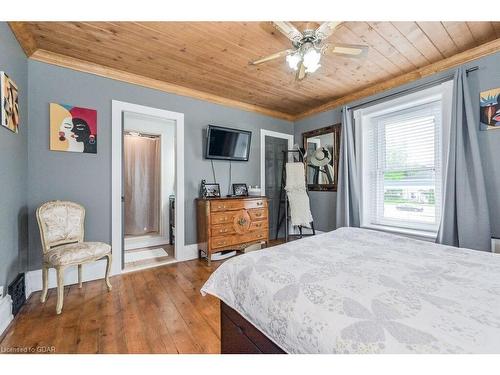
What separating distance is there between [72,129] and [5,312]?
68.9 inches

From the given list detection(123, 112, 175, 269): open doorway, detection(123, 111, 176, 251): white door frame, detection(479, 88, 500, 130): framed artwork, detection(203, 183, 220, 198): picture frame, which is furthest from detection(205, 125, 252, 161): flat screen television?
detection(479, 88, 500, 130): framed artwork

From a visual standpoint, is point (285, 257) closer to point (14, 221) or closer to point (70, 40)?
point (14, 221)

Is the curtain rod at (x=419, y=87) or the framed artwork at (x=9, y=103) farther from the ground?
Result: the curtain rod at (x=419, y=87)

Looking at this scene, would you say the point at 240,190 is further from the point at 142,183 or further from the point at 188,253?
the point at 142,183

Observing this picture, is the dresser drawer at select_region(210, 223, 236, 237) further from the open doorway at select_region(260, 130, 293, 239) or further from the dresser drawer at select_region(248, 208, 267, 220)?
the open doorway at select_region(260, 130, 293, 239)

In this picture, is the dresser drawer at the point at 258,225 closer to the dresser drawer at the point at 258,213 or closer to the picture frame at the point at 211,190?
the dresser drawer at the point at 258,213

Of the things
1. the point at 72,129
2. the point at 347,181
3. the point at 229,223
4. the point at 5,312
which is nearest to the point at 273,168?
the point at 347,181

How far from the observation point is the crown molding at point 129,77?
232 cm

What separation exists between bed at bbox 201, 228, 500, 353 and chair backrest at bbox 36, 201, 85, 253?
5.90ft

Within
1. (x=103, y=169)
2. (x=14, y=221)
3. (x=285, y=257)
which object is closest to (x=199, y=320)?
(x=285, y=257)

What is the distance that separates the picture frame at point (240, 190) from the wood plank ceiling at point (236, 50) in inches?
57.9

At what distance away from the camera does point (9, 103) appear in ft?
5.87

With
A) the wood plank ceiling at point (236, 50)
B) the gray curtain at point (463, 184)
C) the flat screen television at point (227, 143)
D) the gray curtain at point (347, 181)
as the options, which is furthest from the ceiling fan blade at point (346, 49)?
the flat screen television at point (227, 143)
